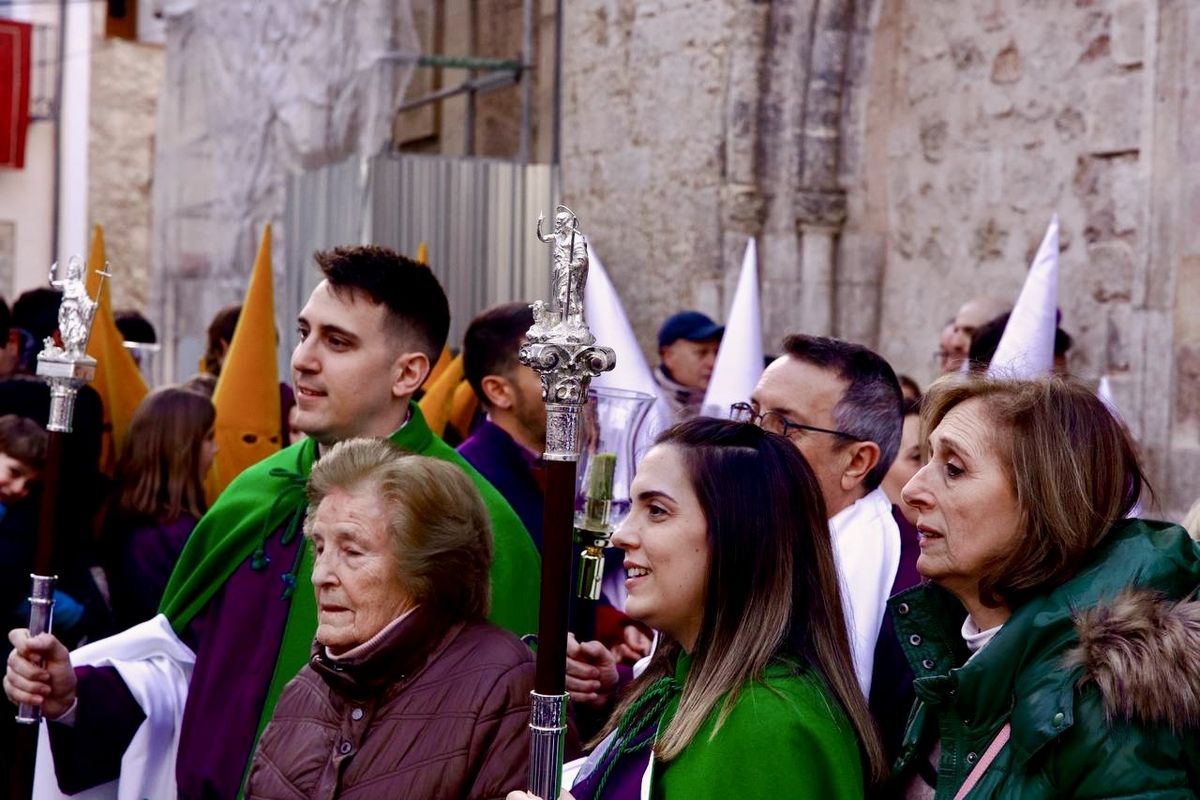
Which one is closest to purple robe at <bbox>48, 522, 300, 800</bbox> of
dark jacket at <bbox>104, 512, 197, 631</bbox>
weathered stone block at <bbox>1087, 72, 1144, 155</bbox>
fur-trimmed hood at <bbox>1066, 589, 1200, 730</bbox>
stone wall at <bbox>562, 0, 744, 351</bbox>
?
dark jacket at <bbox>104, 512, 197, 631</bbox>

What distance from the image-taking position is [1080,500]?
2477 mm

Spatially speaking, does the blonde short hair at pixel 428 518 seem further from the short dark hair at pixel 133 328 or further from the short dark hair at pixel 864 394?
the short dark hair at pixel 133 328

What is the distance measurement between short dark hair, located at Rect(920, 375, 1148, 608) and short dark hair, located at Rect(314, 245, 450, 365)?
63.8 inches

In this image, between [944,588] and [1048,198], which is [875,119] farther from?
[944,588]

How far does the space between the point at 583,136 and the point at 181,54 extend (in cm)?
664

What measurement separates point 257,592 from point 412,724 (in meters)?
0.92

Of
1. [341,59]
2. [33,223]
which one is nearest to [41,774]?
[341,59]

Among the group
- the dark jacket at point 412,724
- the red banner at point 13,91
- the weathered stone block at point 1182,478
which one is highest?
the red banner at point 13,91

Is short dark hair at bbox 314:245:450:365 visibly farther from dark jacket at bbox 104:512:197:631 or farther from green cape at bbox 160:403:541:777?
dark jacket at bbox 104:512:197:631

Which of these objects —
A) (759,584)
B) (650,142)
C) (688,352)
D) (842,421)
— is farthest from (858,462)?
(650,142)

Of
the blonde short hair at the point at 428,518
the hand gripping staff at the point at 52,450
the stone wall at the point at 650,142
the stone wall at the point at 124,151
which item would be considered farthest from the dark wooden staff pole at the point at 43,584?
the stone wall at the point at 124,151

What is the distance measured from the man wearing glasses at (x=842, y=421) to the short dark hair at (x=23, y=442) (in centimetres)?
236

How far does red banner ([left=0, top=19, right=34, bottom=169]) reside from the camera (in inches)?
893

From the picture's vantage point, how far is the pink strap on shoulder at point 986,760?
2.40 metres
